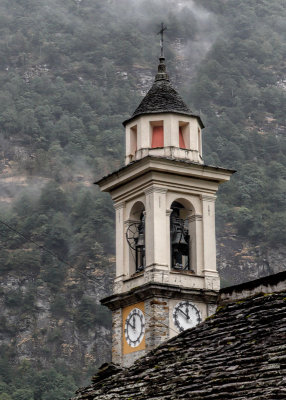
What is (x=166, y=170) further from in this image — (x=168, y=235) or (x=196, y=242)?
(x=196, y=242)

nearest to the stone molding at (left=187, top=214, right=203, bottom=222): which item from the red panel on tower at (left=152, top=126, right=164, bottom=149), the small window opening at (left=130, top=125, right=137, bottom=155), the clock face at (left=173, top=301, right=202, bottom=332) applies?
the red panel on tower at (left=152, top=126, right=164, bottom=149)

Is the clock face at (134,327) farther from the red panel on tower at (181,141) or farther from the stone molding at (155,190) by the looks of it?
the red panel on tower at (181,141)

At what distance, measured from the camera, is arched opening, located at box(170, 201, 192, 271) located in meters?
32.7

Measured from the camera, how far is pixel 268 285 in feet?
37.5

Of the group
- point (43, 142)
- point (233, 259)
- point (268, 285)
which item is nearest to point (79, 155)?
point (43, 142)

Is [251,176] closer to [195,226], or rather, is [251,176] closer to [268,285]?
[195,226]

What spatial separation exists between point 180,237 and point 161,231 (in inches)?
29.4

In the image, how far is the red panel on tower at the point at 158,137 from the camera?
3394 centimetres

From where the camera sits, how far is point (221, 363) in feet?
33.1

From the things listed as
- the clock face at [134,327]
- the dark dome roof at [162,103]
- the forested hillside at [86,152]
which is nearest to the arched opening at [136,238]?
the clock face at [134,327]

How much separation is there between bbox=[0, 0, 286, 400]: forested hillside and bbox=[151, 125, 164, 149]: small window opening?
62.0m

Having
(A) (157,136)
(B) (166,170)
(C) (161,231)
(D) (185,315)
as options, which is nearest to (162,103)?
(A) (157,136)

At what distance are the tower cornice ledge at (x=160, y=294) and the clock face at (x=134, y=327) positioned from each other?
342 mm

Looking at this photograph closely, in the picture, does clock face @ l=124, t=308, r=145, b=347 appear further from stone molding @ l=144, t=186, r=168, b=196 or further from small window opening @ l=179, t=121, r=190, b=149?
small window opening @ l=179, t=121, r=190, b=149
